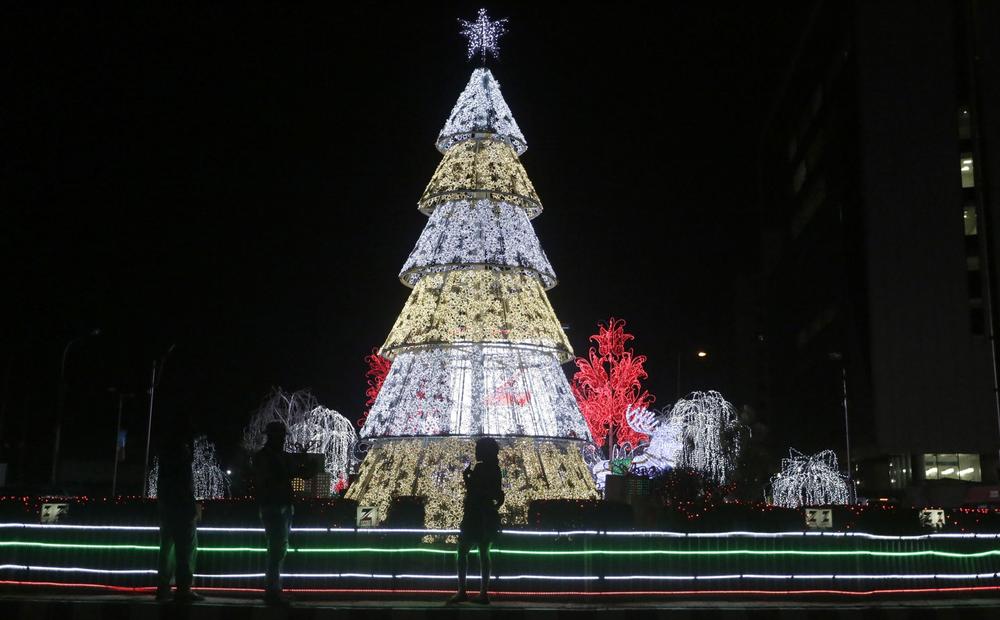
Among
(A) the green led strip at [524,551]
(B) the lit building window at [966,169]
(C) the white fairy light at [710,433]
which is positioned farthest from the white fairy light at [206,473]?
(B) the lit building window at [966,169]

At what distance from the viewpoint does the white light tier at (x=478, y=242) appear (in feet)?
67.7

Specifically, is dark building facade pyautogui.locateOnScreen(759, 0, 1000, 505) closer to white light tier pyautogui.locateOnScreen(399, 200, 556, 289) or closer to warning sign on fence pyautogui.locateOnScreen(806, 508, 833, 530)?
white light tier pyautogui.locateOnScreen(399, 200, 556, 289)

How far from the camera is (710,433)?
3941 cm

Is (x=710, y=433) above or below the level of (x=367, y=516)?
above

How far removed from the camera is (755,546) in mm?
11875

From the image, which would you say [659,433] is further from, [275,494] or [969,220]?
[969,220]

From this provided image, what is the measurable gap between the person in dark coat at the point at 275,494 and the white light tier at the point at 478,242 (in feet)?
34.3

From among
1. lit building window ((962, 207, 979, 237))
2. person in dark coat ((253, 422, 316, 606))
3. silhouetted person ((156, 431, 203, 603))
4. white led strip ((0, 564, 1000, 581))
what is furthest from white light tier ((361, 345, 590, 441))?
lit building window ((962, 207, 979, 237))

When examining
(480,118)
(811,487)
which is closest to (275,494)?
(480,118)

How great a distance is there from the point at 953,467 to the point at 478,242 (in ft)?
147

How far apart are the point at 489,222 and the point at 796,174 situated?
65160 mm

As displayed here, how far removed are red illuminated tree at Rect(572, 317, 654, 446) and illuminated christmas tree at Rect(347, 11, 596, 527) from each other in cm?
2035

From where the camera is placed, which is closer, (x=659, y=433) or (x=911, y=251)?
(x=659, y=433)

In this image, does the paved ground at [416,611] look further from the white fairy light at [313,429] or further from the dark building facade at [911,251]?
the dark building facade at [911,251]
